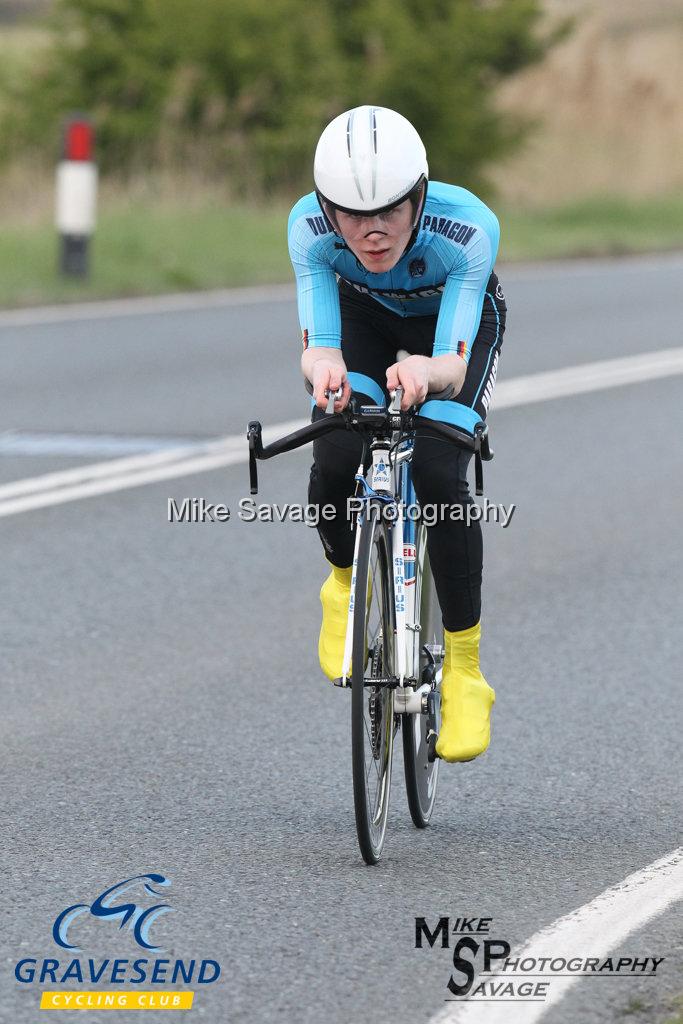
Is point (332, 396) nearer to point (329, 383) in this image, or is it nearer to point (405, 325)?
point (329, 383)

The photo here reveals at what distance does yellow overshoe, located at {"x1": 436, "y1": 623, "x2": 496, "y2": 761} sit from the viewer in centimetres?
487

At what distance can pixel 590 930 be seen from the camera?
4191mm

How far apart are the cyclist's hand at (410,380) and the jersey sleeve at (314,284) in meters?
0.32

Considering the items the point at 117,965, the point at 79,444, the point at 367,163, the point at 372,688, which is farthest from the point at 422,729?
the point at 79,444

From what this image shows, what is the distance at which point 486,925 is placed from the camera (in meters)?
4.22

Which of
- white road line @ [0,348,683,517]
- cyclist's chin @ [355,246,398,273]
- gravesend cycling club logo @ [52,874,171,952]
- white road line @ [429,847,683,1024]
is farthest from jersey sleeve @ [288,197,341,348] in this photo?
white road line @ [0,348,683,517]

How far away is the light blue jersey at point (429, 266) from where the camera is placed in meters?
4.68

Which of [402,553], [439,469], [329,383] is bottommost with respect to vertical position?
[402,553]

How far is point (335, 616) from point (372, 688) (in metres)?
0.34

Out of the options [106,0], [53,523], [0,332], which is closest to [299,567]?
[53,523]

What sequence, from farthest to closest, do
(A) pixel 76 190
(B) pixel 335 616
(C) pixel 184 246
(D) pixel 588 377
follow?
1. (C) pixel 184 246
2. (A) pixel 76 190
3. (D) pixel 588 377
4. (B) pixel 335 616

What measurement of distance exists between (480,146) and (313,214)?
21.7m

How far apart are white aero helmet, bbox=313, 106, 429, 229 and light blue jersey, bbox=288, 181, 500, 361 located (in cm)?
28

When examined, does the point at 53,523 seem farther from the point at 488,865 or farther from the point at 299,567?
the point at 488,865
